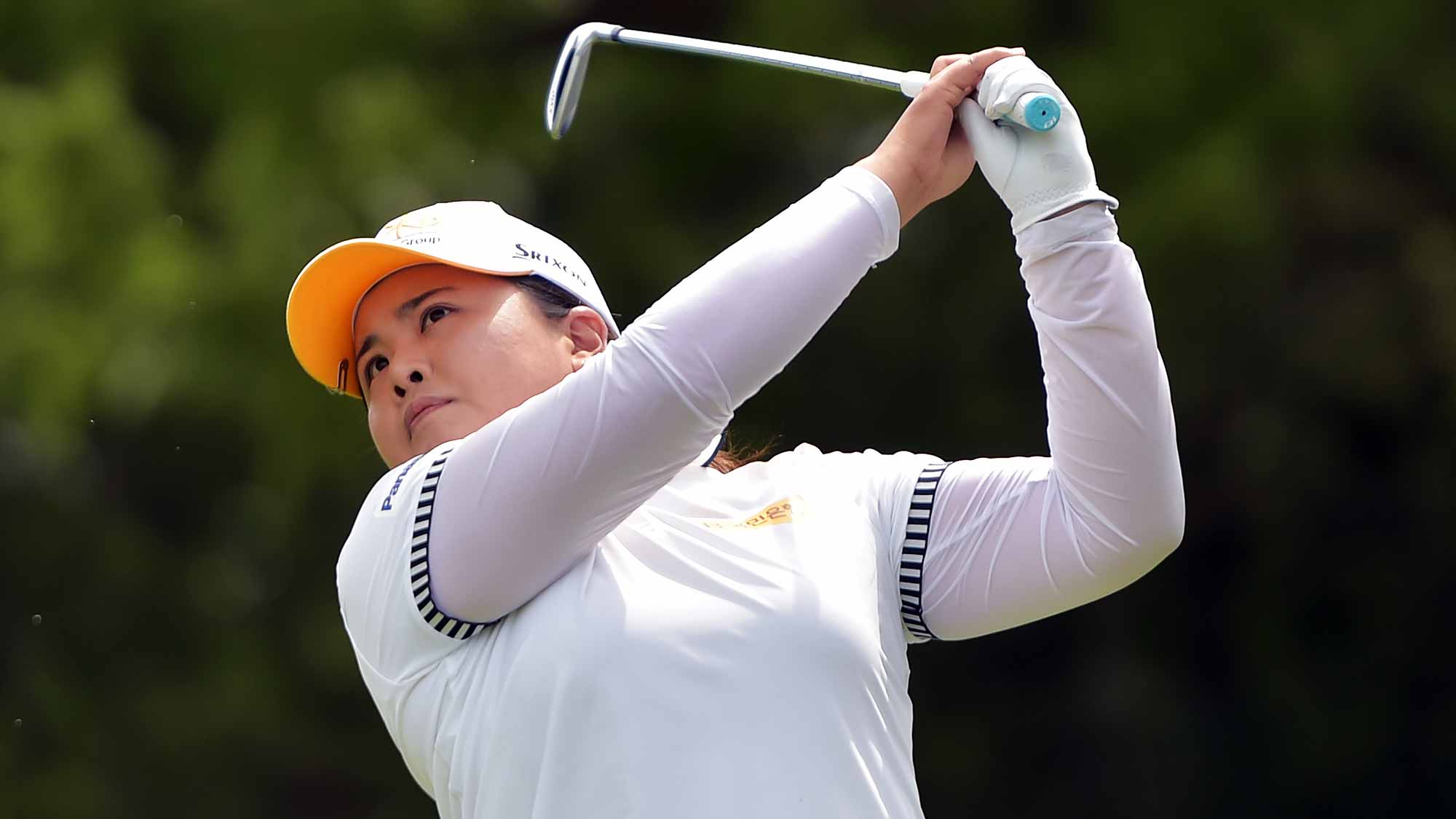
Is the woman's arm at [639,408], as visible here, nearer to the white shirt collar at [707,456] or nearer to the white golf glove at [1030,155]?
the white golf glove at [1030,155]

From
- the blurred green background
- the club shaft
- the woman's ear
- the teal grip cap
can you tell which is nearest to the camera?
the teal grip cap

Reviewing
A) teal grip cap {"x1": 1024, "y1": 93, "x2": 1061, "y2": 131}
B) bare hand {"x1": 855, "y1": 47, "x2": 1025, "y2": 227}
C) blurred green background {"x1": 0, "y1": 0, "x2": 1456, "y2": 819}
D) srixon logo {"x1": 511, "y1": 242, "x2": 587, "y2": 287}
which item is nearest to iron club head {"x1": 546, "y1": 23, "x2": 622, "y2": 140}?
srixon logo {"x1": 511, "y1": 242, "x2": 587, "y2": 287}

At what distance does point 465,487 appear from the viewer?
1.64 m

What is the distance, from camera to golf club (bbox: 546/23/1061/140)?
5.48ft

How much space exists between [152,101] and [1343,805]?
12.9 ft

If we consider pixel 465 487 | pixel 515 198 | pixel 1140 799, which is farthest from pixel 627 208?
pixel 465 487

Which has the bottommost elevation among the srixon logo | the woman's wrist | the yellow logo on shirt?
the yellow logo on shirt

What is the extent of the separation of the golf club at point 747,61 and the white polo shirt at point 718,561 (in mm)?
100

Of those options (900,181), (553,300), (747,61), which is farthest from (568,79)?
(900,181)

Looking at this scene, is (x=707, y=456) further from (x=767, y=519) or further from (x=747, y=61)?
(x=747, y=61)

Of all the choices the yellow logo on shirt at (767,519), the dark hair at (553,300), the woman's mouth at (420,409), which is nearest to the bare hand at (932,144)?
the yellow logo on shirt at (767,519)

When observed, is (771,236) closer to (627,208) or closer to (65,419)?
(627,208)

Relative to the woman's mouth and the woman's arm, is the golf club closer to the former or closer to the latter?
the woman's arm

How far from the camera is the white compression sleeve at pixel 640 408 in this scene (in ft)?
5.10
